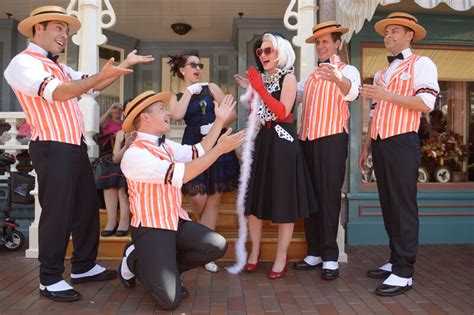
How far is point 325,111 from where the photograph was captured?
12.4ft

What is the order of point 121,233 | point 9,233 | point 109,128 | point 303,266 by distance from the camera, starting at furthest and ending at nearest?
point 109,128
point 9,233
point 121,233
point 303,266

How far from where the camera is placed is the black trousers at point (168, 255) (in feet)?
9.57

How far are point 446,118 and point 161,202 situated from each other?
4427 mm

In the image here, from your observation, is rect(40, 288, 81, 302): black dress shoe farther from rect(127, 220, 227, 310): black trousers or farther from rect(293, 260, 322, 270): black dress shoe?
rect(293, 260, 322, 270): black dress shoe

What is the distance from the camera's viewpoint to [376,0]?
4258mm

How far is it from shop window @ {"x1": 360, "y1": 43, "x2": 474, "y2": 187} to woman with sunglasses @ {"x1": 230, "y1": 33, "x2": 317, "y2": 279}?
7.08ft

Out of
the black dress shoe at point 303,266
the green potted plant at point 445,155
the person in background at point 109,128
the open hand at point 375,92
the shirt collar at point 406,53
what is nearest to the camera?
the open hand at point 375,92

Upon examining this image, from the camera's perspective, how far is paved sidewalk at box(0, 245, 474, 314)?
9.97 ft

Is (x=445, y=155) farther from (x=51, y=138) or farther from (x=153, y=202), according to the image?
(x=51, y=138)

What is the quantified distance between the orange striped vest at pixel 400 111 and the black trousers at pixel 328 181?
0.41 meters

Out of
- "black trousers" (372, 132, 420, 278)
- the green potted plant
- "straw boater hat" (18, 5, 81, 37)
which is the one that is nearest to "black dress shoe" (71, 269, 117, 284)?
"straw boater hat" (18, 5, 81, 37)

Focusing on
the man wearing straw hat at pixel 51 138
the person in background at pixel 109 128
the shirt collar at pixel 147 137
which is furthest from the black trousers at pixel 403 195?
the person in background at pixel 109 128

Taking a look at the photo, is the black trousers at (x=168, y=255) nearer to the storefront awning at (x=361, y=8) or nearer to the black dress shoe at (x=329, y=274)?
the black dress shoe at (x=329, y=274)

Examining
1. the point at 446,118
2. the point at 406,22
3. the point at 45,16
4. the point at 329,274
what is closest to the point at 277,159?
the point at 329,274
